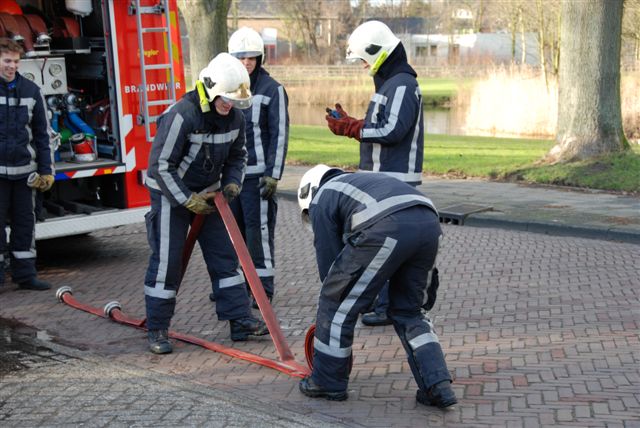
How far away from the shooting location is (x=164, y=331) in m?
6.11

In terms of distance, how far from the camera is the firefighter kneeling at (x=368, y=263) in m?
4.66

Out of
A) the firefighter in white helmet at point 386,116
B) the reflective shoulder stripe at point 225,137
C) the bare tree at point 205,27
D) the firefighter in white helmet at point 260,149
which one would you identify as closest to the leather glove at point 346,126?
the firefighter in white helmet at point 386,116

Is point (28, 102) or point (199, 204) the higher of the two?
point (28, 102)

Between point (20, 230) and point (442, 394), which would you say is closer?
point (442, 394)

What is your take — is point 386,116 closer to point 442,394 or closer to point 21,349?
point 442,394

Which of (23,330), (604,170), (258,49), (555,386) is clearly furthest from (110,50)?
(604,170)

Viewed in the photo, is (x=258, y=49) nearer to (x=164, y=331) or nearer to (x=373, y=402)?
(x=164, y=331)

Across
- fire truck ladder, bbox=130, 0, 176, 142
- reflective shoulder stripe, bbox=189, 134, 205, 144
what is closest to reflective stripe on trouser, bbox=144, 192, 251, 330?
reflective shoulder stripe, bbox=189, 134, 205, 144

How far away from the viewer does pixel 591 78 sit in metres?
12.9

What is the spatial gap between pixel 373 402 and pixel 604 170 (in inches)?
326

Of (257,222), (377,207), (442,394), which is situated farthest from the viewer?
(257,222)

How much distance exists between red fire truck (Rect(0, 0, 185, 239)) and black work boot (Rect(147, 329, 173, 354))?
2540 millimetres

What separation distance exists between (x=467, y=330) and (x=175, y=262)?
2.01 m

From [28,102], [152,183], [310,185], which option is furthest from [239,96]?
[28,102]
